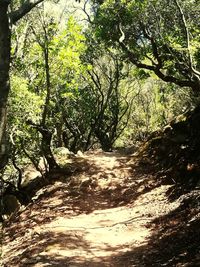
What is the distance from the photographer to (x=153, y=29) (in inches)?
693

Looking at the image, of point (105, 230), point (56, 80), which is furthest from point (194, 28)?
point (105, 230)

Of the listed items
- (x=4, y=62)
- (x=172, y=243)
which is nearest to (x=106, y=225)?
(x=172, y=243)

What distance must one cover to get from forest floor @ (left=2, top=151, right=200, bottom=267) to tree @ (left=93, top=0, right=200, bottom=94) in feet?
16.7

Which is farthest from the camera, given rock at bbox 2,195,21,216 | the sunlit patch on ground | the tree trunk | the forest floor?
rock at bbox 2,195,21,216

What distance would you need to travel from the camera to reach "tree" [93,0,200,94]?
1634 centimetres

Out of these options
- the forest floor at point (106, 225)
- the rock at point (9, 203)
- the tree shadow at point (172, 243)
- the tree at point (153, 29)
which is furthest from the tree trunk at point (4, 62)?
the rock at point (9, 203)

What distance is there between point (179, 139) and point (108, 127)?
17004 millimetres

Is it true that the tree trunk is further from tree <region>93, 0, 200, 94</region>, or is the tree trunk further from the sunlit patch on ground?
tree <region>93, 0, 200, 94</region>

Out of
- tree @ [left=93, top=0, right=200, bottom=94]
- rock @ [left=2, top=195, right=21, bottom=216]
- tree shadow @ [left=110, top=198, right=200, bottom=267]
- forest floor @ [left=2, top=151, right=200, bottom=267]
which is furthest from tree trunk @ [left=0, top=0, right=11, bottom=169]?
rock @ [left=2, top=195, right=21, bottom=216]

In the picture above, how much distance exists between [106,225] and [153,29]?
982cm

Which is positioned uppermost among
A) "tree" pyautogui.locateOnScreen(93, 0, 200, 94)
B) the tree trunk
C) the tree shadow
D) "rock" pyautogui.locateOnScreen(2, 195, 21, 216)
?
"tree" pyautogui.locateOnScreen(93, 0, 200, 94)

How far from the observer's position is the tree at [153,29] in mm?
16344

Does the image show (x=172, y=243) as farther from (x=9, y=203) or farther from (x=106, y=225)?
(x=9, y=203)

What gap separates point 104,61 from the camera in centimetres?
3228
